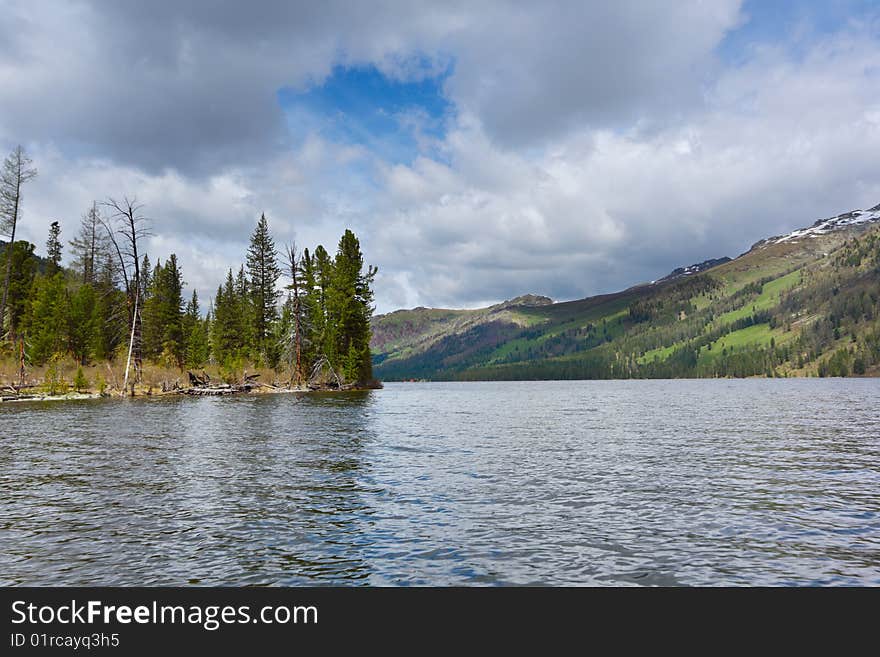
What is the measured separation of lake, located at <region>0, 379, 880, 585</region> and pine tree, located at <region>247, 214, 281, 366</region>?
65219 millimetres

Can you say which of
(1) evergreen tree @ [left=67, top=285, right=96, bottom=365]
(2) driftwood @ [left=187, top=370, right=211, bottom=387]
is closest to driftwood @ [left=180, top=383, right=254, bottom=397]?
(2) driftwood @ [left=187, top=370, right=211, bottom=387]

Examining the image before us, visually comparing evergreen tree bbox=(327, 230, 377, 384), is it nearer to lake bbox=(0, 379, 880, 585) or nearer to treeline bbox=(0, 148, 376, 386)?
treeline bbox=(0, 148, 376, 386)

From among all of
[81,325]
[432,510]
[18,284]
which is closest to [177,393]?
[81,325]

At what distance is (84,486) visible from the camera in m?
17.8

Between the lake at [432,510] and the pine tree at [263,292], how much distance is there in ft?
214

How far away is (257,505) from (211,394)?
66.4 m

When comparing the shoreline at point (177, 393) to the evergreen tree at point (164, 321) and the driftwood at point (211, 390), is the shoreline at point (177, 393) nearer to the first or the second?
the driftwood at point (211, 390)

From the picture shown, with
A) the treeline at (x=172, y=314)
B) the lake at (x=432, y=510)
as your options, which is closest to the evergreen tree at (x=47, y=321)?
the treeline at (x=172, y=314)

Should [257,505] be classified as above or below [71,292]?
below

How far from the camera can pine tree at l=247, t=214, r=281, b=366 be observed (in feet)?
319

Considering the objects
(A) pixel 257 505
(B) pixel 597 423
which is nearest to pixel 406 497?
(A) pixel 257 505

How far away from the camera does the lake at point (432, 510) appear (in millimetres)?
10773

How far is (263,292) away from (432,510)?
91.7 meters
